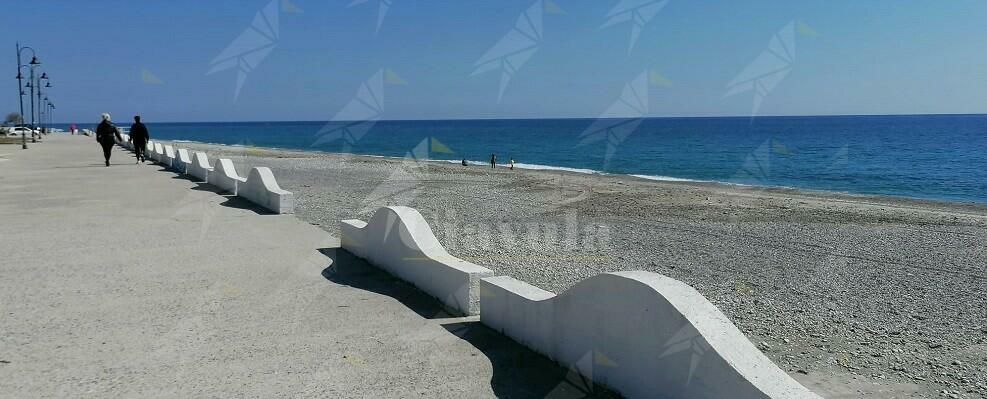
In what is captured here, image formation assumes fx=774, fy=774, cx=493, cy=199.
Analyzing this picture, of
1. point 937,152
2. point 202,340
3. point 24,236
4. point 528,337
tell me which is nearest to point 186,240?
point 24,236

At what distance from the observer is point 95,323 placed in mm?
5449

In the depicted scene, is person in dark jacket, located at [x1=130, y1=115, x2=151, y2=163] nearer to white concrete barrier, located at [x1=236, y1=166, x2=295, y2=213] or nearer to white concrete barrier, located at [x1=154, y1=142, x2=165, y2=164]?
white concrete barrier, located at [x1=154, y1=142, x2=165, y2=164]

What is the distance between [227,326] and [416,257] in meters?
1.72

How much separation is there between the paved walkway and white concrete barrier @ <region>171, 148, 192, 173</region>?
10.5m

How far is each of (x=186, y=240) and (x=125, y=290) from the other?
8.87 ft

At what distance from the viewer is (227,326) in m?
5.43

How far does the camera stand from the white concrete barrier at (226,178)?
47.5 feet

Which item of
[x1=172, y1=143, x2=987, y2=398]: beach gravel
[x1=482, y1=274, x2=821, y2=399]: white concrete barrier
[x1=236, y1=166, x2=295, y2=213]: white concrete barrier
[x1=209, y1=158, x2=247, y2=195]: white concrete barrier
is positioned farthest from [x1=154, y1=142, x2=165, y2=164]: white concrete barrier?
[x1=482, y1=274, x2=821, y2=399]: white concrete barrier

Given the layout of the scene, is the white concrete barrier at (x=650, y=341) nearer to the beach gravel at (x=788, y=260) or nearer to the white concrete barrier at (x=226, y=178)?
the beach gravel at (x=788, y=260)

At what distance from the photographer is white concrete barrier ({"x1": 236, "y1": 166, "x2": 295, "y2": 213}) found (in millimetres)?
11680

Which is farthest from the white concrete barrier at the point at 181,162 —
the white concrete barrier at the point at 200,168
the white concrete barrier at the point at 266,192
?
the white concrete barrier at the point at 266,192

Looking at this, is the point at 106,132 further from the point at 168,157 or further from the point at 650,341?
the point at 650,341

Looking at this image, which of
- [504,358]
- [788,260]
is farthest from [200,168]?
[504,358]

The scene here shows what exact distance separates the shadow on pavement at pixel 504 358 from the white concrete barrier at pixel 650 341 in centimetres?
8
